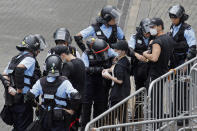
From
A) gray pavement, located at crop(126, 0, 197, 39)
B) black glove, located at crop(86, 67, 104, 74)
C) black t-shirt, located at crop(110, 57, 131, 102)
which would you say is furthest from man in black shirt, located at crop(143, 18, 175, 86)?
gray pavement, located at crop(126, 0, 197, 39)

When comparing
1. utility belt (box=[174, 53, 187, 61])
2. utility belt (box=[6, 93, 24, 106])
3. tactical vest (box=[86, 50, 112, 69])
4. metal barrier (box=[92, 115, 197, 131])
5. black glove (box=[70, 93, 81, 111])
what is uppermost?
utility belt (box=[174, 53, 187, 61])

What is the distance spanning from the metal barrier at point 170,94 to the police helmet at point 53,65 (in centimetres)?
147

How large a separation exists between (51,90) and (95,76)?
163 cm

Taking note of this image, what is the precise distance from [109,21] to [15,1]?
667cm

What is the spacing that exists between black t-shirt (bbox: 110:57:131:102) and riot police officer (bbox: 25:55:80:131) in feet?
3.48

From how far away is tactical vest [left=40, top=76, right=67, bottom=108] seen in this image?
9203mm

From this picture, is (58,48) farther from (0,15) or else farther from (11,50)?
(0,15)

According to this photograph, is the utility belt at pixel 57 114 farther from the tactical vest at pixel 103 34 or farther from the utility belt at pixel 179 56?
the utility belt at pixel 179 56

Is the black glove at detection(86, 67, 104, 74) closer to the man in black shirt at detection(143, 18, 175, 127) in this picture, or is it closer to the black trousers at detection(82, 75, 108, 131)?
Answer: the black trousers at detection(82, 75, 108, 131)

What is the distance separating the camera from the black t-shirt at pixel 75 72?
984cm

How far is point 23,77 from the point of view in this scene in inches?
393

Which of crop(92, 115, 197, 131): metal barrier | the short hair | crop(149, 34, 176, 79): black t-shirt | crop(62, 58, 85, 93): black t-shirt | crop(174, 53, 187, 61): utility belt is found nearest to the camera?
crop(92, 115, 197, 131): metal barrier

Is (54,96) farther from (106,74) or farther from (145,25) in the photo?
(145,25)

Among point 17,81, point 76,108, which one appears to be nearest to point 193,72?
point 76,108
